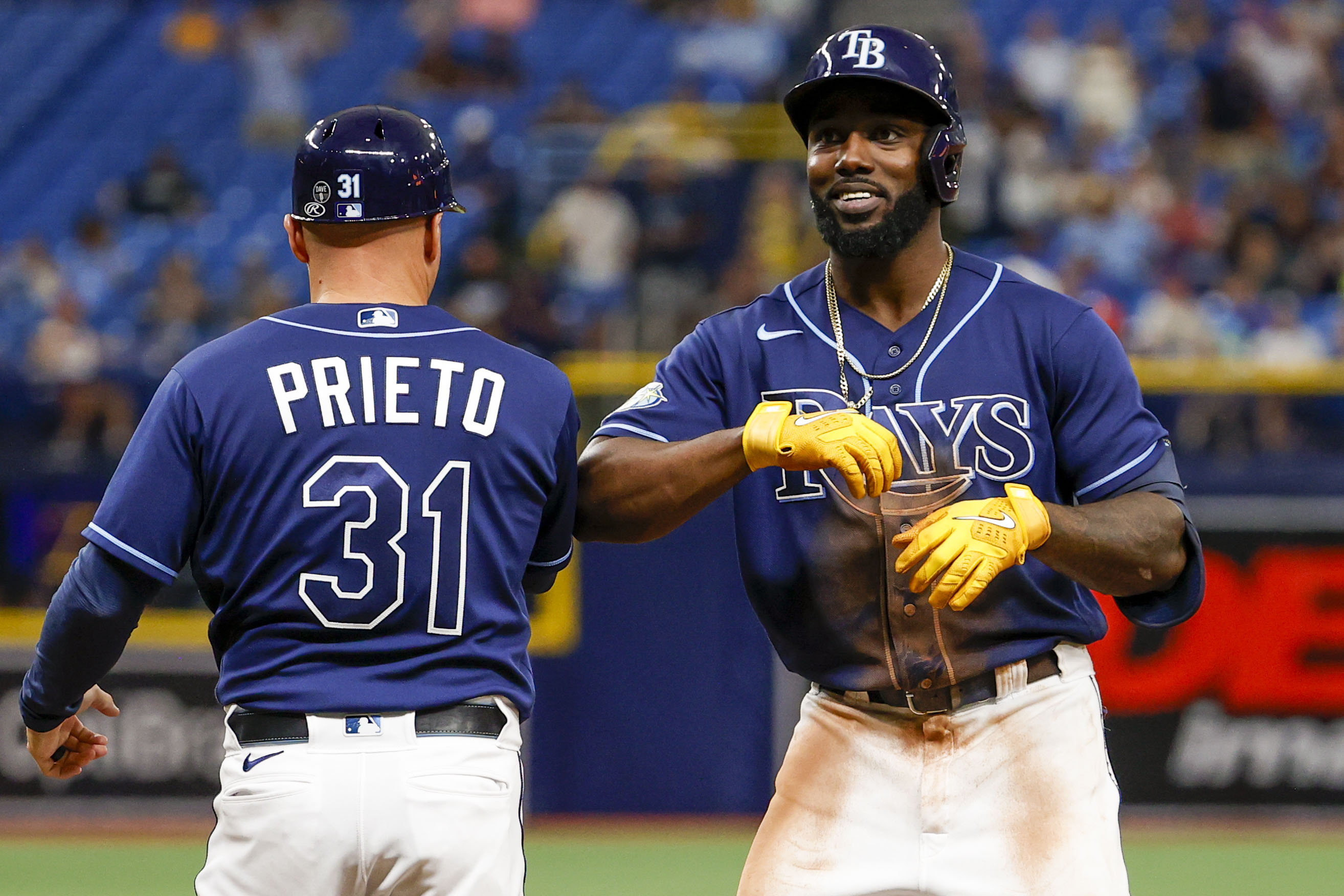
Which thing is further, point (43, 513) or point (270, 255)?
point (270, 255)

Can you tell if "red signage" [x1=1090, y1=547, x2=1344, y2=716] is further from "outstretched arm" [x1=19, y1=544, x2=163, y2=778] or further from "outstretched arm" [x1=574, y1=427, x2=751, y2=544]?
"outstretched arm" [x1=19, y1=544, x2=163, y2=778]

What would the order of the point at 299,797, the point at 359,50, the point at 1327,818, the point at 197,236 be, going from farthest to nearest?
the point at 359,50 < the point at 197,236 < the point at 1327,818 < the point at 299,797

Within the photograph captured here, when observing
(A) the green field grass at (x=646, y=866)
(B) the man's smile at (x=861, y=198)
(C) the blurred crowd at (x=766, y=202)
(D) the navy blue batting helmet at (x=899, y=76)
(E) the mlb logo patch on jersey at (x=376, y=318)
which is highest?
(C) the blurred crowd at (x=766, y=202)

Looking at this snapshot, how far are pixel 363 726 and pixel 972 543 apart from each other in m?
1.15

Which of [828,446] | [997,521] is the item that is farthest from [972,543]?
[828,446]

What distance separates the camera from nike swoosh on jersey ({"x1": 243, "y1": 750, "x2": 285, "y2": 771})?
3.04 m

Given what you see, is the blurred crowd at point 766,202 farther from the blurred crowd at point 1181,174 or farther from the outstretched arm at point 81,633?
the outstretched arm at point 81,633

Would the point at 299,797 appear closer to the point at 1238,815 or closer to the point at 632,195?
the point at 1238,815

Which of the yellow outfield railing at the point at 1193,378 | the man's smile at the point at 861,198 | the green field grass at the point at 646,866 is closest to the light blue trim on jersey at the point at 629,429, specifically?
the man's smile at the point at 861,198

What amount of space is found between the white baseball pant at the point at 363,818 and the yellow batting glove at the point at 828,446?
2.58 feet

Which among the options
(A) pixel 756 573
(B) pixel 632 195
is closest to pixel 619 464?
(A) pixel 756 573

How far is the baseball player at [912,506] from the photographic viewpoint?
343cm

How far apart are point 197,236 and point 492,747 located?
12101 mm

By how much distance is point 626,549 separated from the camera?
8578 millimetres
